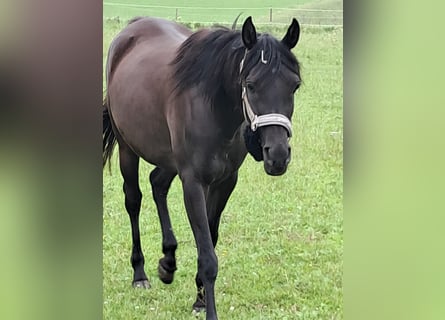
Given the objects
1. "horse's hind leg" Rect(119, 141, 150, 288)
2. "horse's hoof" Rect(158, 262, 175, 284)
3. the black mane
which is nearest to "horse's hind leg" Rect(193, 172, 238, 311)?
"horse's hoof" Rect(158, 262, 175, 284)

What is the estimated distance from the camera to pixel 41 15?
8.08 feet

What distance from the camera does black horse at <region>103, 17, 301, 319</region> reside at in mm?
2436

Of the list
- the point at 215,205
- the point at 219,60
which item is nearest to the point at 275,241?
the point at 215,205

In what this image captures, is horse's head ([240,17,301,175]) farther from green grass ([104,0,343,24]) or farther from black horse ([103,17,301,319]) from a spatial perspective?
green grass ([104,0,343,24])

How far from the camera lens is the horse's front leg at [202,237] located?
8.50ft

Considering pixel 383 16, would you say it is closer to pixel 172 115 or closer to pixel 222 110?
pixel 222 110

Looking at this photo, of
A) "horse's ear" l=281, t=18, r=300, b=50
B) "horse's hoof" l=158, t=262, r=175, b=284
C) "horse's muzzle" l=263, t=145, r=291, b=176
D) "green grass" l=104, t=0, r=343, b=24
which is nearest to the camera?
"horse's muzzle" l=263, t=145, r=291, b=176

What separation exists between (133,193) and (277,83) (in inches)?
29.4

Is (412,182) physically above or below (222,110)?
below

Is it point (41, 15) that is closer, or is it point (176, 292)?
point (41, 15)

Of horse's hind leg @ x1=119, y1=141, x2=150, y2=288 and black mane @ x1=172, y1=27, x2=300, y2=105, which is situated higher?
black mane @ x1=172, y1=27, x2=300, y2=105

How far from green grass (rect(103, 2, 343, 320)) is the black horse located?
0.05 metres

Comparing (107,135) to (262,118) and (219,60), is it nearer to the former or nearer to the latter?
(219,60)

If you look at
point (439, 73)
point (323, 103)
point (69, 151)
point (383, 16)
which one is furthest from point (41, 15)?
point (439, 73)
